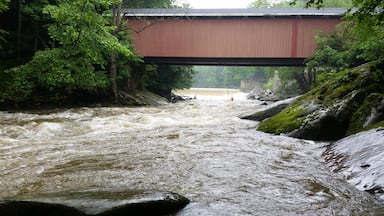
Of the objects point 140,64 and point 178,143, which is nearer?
point 178,143

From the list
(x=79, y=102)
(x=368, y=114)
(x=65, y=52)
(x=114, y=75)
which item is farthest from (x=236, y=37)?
(x=368, y=114)

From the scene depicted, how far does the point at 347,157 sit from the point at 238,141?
6.94 feet

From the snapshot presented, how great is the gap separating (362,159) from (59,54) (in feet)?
36.5

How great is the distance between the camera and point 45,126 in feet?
27.0

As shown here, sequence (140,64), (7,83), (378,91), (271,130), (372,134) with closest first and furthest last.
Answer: (372,134), (378,91), (271,130), (7,83), (140,64)

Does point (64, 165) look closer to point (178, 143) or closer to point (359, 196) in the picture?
point (178, 143)

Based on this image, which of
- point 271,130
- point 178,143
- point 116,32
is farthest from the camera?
point 116,32

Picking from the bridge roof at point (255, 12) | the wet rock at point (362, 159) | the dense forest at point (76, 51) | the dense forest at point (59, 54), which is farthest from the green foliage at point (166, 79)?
the wet rock at point (362, 159)

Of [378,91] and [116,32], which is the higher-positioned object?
[116,32]

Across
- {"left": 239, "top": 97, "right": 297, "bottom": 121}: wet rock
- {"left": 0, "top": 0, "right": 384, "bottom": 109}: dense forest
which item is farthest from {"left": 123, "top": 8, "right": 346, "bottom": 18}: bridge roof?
{"left": 239, "top": 97, "right": 297, "bottom": 121}: wet rock

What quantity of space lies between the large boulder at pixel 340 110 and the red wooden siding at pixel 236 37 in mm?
11509

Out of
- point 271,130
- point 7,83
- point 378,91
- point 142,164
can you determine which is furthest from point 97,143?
point 7,83

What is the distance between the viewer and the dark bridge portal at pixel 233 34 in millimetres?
18562

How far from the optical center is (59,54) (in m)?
12.4
